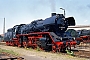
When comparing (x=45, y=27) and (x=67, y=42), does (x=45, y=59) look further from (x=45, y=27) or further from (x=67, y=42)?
(x=45, y=27)

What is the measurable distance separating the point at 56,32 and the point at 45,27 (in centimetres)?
151

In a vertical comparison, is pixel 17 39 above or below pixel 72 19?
below

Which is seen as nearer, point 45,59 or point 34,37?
point 45,59

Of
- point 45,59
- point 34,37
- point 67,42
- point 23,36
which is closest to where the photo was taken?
point 45,59

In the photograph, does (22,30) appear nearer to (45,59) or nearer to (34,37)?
(34,37)

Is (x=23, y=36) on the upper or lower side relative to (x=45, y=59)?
upper

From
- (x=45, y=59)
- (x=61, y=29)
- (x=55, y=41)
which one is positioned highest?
(x=61, y=29)

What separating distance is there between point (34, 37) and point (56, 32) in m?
3.49

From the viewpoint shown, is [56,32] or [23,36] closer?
[56,32]

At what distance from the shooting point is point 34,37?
853 inches

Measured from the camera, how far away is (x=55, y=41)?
58.1 ft

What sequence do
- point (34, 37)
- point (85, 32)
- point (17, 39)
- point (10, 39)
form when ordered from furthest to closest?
1. point (85, 32)
2. point (10, 39)
3. point (17, 39)
4. point (34, 37)

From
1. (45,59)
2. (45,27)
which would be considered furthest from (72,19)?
(45,59)

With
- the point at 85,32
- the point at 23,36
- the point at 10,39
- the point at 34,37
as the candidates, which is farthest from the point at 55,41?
the point at 85,32
